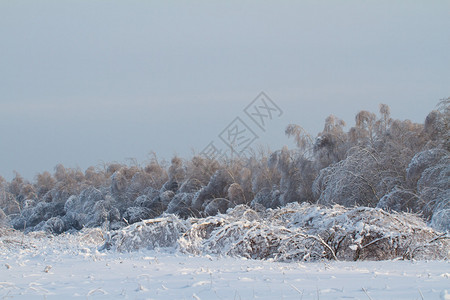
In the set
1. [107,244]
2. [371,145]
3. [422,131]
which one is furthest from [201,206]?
[107,244]

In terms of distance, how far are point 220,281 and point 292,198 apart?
55.8ft

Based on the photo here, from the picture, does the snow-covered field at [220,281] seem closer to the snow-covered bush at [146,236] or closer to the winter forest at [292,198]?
the winter forest at [292,198]

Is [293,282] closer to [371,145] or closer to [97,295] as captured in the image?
[97,295]

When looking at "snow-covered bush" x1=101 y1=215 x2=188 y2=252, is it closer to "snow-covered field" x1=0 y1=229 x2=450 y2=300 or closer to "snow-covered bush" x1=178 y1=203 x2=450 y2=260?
"snow-covered bush" x1=178 y1=203 x2=450 y2=260

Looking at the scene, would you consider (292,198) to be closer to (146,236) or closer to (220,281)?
(146,236)

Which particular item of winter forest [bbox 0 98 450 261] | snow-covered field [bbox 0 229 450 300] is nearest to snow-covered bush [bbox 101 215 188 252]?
winter forest [bbox 0 98 450 261]

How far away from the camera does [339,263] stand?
895cm

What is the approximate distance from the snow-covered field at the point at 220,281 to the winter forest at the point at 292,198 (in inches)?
37.3

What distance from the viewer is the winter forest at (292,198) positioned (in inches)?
384

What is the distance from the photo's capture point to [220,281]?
6402mm

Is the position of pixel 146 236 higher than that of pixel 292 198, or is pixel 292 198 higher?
pixel 146 236

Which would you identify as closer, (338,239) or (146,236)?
(338,239)

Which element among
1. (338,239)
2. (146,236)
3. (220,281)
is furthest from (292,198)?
(220,281)

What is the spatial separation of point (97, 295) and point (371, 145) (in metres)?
16.7
